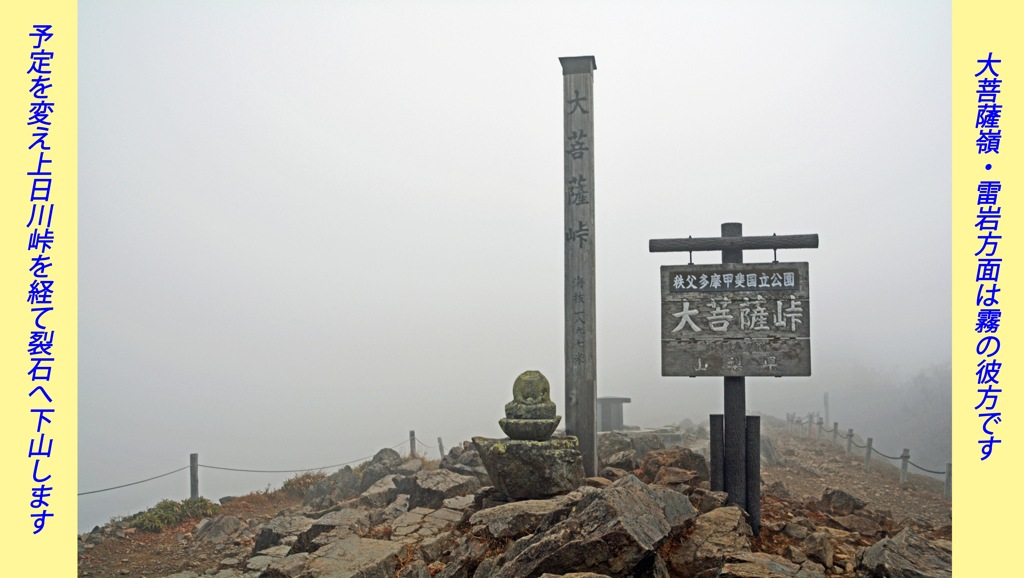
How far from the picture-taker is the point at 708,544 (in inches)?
246

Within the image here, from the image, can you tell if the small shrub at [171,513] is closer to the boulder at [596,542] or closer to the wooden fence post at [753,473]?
the boulder at [596,542]

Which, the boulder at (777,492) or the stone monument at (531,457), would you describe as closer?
the stone monument at (531,457)

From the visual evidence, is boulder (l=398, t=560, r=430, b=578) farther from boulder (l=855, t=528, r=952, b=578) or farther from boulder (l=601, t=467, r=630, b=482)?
boulder (l=855, t=528, r=952, b=578)

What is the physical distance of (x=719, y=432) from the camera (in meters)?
8.38

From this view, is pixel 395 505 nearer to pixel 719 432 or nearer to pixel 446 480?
pixel 446 480

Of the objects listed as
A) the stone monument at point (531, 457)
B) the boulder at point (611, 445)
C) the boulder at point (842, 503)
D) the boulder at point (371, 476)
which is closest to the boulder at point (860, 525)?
the boulder at point (842, 503)

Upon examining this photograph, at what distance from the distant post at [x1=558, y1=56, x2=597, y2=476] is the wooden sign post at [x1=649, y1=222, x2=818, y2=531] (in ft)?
7.43

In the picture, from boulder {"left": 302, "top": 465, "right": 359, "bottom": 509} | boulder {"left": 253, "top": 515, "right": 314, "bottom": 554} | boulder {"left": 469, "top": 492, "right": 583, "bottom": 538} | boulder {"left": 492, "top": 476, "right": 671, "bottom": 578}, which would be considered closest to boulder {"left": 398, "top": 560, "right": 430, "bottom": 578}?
boulder {"left": 469, "top": 492, "right": 583, "bottom": 538}

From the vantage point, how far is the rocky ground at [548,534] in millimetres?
5547

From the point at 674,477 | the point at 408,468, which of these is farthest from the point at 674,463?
the point at 408,468

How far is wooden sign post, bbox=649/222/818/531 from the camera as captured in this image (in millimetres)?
7984

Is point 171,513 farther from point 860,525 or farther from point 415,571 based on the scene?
point 860,525

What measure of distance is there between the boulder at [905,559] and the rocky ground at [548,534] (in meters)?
0.01

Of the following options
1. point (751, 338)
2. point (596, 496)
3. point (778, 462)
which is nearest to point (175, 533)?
point (596, 496)
